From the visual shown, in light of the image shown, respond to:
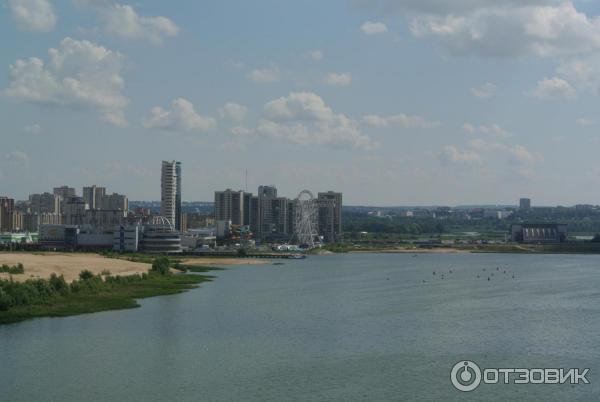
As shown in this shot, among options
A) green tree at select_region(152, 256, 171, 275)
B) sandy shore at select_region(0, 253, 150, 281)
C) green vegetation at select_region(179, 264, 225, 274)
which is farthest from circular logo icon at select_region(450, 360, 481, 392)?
green vegetation at select_region(179, 264, 225, 274)

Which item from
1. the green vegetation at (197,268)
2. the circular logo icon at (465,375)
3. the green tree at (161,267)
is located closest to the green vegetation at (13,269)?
the green tree at (161,267)

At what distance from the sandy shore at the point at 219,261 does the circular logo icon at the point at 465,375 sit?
9395cm

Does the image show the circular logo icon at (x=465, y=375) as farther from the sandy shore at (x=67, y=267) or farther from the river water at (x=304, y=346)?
the sandy shore at (x=67, y=267)

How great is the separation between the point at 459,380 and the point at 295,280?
204 feet

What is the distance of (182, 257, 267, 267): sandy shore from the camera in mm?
137875

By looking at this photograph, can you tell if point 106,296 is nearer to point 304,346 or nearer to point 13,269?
point 13,269

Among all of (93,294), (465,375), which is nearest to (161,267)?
(93,294)

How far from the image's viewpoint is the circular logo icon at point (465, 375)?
128ft

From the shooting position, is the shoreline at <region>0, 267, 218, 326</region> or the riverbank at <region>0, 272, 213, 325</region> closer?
the shoreline at <region>0, 267, 218, 326</region>

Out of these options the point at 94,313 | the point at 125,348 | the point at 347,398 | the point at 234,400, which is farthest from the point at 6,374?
the point at 94,313

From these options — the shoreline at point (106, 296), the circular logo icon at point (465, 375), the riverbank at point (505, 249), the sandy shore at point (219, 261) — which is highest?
the riverbank at point (505, 249)

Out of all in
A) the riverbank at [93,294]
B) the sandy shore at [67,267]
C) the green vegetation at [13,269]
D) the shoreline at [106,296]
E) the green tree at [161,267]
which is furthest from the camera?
the green tree at [161,267]

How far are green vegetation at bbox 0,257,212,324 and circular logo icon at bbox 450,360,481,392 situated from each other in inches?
1236

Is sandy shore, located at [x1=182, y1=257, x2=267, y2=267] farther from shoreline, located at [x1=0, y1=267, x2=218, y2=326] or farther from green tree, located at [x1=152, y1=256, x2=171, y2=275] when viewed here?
shoreline, located at [x1=0, y1=267, x2=218, y2=326]
